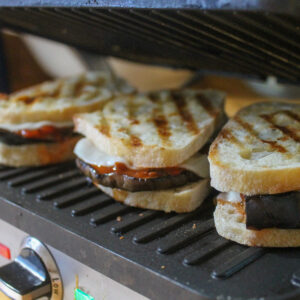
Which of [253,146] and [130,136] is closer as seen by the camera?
[253,146]

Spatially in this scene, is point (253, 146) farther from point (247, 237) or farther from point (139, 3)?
point (139, 3)

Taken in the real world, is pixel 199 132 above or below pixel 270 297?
above

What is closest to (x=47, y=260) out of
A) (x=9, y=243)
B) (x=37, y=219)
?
(x=37, y=219)

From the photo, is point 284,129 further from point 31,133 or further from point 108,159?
point 31,133

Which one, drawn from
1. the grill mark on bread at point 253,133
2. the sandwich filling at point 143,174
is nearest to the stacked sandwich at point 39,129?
the sandwich filling at point 143,174

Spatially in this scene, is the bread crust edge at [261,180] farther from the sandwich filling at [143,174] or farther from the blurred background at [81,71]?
the blurred background at [81,71]

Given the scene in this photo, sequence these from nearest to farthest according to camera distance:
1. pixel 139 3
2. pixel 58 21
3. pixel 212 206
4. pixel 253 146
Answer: pixel 139 3
pixel 253 146
pixel 212 206
pixel 58 21

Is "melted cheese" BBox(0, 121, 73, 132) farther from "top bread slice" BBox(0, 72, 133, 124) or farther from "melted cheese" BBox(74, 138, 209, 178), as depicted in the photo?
"melted cheese" BBox(74, 138, 209, 178)
